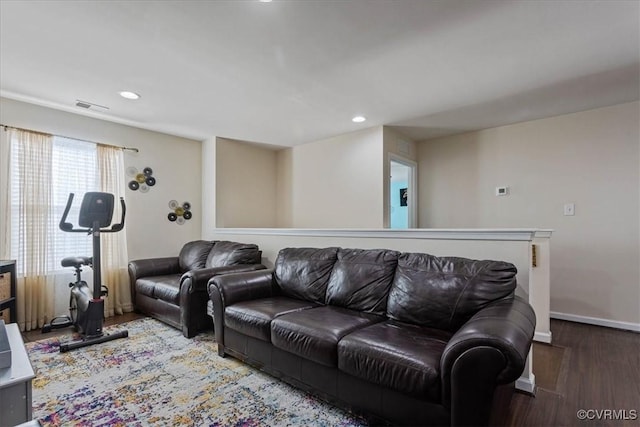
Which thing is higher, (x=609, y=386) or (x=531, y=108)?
(x=531, y=108)

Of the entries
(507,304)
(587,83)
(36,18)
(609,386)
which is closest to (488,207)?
(587,83)

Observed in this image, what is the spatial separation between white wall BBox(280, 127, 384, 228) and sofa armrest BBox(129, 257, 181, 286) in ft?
→ 5.92

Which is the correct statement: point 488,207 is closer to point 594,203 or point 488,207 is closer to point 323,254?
point 594,203

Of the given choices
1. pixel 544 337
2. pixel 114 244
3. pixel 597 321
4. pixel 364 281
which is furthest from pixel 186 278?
pixel 597 321

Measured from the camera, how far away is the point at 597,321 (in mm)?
3453

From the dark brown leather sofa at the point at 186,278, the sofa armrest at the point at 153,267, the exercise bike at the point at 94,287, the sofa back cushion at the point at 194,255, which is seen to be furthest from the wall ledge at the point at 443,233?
the exercise bike at the point at 94,287

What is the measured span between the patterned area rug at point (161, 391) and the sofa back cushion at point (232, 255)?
1015 mm

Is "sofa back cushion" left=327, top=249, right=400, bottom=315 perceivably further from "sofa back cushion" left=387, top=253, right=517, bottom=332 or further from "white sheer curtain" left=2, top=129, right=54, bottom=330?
"white sheer curtain" left=2, top=129, right=54, bottom=330

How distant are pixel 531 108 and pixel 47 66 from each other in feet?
14.7

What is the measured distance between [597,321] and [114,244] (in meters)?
5.52

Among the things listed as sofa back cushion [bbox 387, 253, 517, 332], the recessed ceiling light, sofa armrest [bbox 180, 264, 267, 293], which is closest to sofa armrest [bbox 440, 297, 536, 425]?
sofa back cushion [bbox 387, 253, 517, 332]

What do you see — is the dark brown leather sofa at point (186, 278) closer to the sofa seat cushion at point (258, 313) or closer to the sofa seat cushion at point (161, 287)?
the sofa seat cushion at point (161, 287)

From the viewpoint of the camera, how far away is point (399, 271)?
2348mm

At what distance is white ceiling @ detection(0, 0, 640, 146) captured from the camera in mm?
1871
